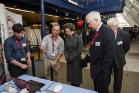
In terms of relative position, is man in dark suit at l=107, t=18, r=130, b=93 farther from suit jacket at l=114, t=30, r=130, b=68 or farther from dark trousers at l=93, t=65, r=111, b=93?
dark trousers at l=93, t=65, r=111, b=93

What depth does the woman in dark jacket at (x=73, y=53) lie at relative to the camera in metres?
3.35

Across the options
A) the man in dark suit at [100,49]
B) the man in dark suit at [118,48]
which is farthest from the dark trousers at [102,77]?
the man in dark suit at [118,48]

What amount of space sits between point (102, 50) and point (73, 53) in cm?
87

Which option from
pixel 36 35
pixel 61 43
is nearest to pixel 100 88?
pixel 61 43

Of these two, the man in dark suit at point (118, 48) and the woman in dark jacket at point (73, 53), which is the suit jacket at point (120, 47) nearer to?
the man in dark suit at point (118, 48)

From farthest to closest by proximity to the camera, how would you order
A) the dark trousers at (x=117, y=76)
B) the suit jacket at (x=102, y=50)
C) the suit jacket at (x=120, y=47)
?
the dark trousers at (x=117, y=76) → the suit jacket at (x=120, y=47) → the suit jacket at (x=102, y=50)

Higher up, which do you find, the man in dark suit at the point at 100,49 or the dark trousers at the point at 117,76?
the man in dark suit at the point at 100,49

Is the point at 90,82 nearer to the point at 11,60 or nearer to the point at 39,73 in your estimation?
the point at 39,73

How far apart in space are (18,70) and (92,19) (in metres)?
1.54

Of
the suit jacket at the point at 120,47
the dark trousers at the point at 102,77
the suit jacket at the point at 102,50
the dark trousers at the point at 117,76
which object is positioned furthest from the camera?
the dark trousers at the point at 117,76

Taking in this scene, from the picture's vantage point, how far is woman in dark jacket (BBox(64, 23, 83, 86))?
3.35 m

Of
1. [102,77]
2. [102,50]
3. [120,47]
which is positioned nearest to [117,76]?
[120,47]

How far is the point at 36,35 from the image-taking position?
9281 millimetres

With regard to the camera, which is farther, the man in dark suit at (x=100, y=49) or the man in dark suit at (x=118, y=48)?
the man in dark suit at (x=118, y=48)
